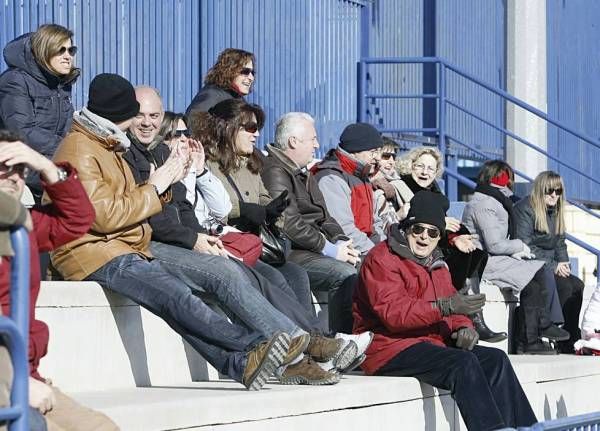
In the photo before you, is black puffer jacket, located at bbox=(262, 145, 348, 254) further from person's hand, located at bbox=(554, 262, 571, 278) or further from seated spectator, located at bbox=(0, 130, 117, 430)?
seated spectator, located at bbox=(0, 130, 117, 430)

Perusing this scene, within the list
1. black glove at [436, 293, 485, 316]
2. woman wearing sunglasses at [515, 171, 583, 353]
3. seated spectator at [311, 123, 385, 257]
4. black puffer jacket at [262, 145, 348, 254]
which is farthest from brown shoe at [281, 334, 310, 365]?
woman wearing sunglasses at [515, 171, 583, 353]

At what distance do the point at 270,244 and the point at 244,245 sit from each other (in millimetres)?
556

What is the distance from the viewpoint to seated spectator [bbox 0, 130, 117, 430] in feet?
17.4

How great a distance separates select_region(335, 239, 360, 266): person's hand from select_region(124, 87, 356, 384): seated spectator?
1259mm

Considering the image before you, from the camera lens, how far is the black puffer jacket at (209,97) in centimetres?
1008

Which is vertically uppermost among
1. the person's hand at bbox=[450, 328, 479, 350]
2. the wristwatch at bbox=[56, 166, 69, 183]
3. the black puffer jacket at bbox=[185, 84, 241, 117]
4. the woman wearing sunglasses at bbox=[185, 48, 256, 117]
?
the woman wearing sunglasses at bbox=[185, 48, 256, 117]

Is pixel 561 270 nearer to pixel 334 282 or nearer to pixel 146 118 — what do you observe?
pixel 334 282

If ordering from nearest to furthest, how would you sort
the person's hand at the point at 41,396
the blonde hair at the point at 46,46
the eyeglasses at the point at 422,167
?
the person's hand at the point at 41,396 < the blonde hair at the point at 46,46 < the eyeglasses at the point at 422,167

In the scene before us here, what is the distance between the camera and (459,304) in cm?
830

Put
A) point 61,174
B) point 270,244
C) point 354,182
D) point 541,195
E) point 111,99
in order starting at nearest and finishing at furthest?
1. point 61,174
2. point 111,99
3. point 270,244
4. point 354,182
5. point 541,195

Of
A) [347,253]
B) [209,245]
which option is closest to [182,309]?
[209,245]

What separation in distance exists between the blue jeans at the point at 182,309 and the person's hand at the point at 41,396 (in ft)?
7.71

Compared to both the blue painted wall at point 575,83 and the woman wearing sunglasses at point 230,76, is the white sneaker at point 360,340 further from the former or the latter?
the blue painted wall at point 575,83

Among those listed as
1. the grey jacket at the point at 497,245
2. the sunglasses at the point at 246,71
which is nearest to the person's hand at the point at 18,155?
the sunglasses at the point at 246,71
